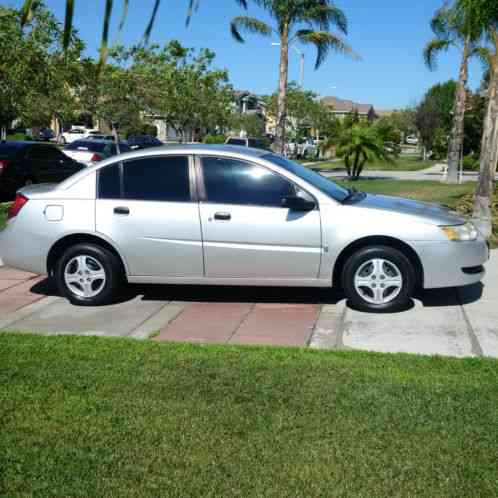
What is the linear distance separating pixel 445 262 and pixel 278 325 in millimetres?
1682

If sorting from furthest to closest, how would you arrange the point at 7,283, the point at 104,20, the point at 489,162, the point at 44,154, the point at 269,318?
1. the point at 44,154
2. the point at 489,162
3. the point at 7,283
4. the point at 269,318
5. the point at 104,20

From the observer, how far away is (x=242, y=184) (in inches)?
280

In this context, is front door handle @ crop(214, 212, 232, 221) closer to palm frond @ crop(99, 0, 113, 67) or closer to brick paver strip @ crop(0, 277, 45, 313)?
→ brick paver strip @ crop(0, 277, 45, 313)

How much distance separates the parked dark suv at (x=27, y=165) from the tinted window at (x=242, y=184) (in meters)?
11.6

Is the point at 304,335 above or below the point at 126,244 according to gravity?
below

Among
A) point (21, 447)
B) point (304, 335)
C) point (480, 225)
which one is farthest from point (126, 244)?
point (480, 225)

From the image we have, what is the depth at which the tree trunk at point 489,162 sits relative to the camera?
12.2 meters

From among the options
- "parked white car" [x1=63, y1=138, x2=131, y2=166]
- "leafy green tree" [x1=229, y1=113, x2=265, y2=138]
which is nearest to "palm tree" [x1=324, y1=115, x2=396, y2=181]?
"parked white car" [x1=63, y1=138, x2=131, y2=166]

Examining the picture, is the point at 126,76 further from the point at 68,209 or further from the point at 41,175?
the point at 68,209

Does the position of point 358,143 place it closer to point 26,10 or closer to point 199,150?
point 199,150

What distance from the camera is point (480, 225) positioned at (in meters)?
12.0

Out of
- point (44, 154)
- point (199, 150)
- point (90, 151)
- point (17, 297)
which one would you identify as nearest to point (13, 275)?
point (17, 297)

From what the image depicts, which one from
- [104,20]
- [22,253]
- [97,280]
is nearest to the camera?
[104,20]

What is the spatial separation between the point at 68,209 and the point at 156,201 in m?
0.89
